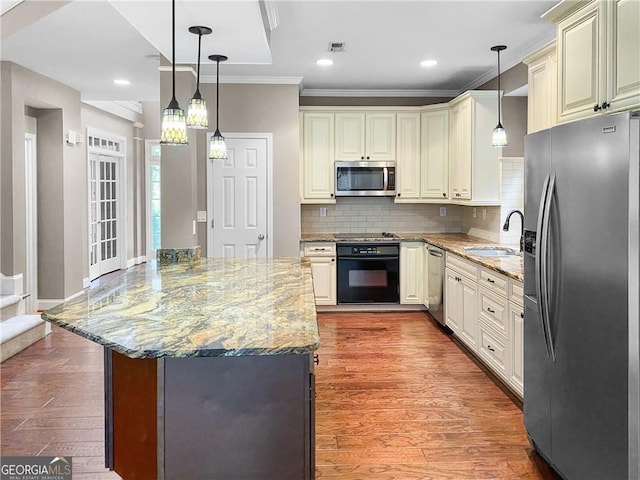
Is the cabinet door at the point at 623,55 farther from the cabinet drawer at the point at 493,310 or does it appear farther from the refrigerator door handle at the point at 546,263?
the cabinet drawer at the point at 493,310

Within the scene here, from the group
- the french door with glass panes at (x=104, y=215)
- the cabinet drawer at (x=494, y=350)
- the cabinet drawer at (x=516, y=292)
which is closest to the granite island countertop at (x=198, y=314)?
the cabinet drawer at (x=516, y=292)

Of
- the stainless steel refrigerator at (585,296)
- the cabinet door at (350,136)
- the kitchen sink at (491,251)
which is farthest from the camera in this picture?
the cabinet door at (350,136)

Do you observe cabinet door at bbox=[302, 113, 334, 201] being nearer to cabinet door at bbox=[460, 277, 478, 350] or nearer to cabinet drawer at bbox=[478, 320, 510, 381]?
cabinet door at bbox=[460, 277, 478, 350]

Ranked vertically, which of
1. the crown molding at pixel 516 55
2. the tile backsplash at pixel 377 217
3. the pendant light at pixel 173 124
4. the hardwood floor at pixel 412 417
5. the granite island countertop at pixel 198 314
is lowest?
the hardwood floor at pixel 412 417

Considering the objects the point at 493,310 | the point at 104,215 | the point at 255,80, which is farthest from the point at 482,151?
the point at 104,215

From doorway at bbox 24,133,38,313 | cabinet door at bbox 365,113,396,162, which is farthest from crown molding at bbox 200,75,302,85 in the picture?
doorway at bbox 24,133,38,313

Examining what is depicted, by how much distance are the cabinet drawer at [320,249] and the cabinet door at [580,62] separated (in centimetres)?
320

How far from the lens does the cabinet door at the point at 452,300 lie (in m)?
4.73

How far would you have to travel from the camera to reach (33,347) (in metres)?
4.82

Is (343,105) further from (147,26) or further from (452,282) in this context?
(147,26)

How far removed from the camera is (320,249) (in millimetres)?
5891

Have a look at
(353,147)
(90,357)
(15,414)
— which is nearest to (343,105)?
(353,147)

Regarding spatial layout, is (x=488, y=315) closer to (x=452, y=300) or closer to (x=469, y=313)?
(x=469, y=313)

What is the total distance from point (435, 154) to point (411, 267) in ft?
4.36
